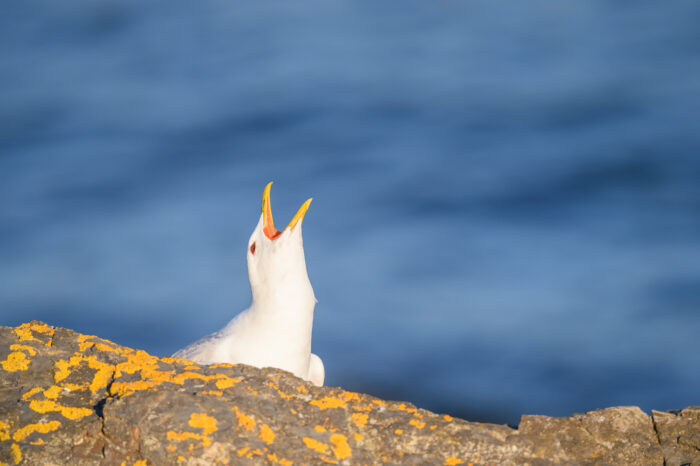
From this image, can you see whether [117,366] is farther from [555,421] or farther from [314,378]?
[314,378]

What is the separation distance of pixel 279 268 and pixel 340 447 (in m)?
5.00

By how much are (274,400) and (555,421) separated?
1.80m

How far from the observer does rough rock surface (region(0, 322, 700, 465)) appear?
169 inches

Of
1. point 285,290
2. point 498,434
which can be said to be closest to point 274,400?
point 498,434

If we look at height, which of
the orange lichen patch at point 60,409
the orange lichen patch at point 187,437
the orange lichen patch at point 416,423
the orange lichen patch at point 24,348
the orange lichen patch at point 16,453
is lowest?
the orange lichen patch at point 16,453

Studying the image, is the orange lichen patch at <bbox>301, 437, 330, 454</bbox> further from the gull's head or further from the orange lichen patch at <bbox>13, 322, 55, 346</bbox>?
the gull's head

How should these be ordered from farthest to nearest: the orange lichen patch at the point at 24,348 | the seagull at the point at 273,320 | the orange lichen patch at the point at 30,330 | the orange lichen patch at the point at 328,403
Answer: the seagull at the point at 273,320, the orange lichen patch at the point at 30,330, the orange lichen patch at the point at 24,348, the orange lichen patch at the point at 328,403

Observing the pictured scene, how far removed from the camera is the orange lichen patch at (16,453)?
4.25 meters

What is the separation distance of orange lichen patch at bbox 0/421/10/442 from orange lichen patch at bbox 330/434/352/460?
185 cm

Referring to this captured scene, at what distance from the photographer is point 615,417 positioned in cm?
→ 497

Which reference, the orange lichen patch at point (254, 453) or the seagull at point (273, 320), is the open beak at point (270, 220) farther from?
the orange lichen patch at point (254, 453)

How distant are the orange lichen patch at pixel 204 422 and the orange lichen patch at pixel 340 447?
2.23 feet

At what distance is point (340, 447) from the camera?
14.5ft

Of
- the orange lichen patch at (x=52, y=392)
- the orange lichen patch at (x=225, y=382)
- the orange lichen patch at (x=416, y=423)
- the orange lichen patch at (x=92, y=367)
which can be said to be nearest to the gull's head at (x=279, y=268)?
the orange lichen patch at (x=92, y=367)
